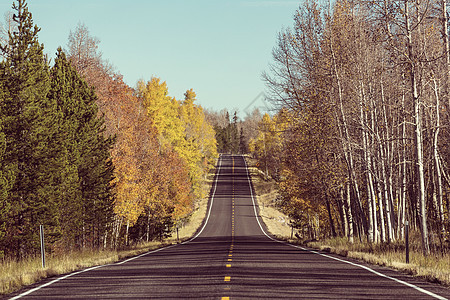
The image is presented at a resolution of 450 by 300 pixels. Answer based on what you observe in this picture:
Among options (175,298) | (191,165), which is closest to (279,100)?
(175,298)

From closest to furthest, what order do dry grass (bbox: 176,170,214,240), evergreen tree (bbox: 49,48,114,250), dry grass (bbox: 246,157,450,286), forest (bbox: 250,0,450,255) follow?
dry grass (bbox: 246,157,450,286) → forest (bbox: 250,0,450,255) → evergreen tree (bbox: 49,48,114,250) → dry grass (bbox: 176,170,214,240)

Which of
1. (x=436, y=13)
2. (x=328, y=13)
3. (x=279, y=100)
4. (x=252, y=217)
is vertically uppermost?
(x=328, y=13)

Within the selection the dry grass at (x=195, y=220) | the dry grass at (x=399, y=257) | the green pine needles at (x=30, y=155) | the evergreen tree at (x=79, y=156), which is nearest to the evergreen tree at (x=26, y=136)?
the green pine needles at (x=30, y=155)

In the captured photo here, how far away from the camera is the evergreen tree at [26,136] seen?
931 inches

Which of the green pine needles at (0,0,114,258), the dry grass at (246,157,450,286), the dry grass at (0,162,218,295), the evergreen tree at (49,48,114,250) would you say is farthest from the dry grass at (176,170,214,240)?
the dry grass at (0,162,218,295)

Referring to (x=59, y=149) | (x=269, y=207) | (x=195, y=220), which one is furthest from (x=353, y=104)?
(x=269, y=207)

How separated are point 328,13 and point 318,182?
8842 millimetres

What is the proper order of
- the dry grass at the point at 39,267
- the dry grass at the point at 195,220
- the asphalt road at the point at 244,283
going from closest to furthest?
the asphalt road at the point at 244,283, the dry grass at the point at 39,267, the dry grass at the point at 195,220

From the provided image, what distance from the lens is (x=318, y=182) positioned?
28000 millimetres

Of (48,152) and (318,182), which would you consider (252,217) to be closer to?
(318,182)

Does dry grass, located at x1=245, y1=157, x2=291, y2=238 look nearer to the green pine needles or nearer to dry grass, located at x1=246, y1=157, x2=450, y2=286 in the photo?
dry grass, located at x1=246, y1=157, x2=450, y2=286

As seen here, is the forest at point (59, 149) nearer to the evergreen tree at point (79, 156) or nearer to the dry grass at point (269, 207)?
the evergreen tree at point (79, 156)

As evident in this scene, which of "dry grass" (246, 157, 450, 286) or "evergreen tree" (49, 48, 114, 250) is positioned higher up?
"evergreen tree" (49, 48, 114, 250)

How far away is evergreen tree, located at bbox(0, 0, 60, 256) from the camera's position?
23.7m
